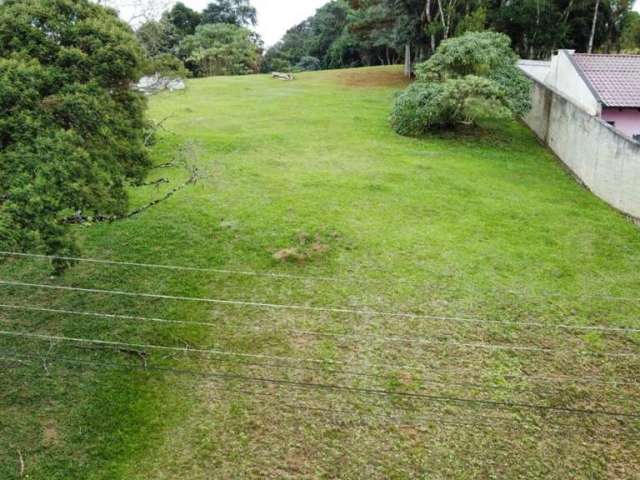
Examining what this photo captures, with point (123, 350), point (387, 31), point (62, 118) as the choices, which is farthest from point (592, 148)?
point (387, 31)

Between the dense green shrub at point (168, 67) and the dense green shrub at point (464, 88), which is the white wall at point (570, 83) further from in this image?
the dense green shrub at point (168, 67)

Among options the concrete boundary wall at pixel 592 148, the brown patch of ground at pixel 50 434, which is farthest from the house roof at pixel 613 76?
the brown patch of ground at pixel 50 434

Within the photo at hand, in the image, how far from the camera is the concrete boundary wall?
1375cm

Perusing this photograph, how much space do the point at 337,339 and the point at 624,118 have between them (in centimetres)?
1202

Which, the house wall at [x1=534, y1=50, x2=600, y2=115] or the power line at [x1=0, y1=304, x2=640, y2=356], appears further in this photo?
the house wall at [x1=534, y1=50, x2=600, y2=115]

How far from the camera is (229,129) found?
20.8 metres

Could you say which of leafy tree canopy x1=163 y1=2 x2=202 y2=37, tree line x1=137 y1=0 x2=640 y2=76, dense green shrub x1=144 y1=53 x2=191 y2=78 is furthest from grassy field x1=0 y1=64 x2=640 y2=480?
leafy tree canopy x1=163 y1=2 x2=202 y2=37

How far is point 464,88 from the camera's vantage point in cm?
1841

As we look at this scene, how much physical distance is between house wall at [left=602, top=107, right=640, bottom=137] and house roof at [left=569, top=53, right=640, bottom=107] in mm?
360

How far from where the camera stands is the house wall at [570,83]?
16078 millimetres

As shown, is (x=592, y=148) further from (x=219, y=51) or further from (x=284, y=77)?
(x=219, y=51)

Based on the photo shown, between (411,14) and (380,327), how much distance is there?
2253 centimetres

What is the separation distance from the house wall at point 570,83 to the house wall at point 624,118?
563 mm

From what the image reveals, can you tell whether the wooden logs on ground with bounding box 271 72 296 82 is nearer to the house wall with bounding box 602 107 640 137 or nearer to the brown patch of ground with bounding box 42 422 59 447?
the house wall with bounding box 602 107 640 137
